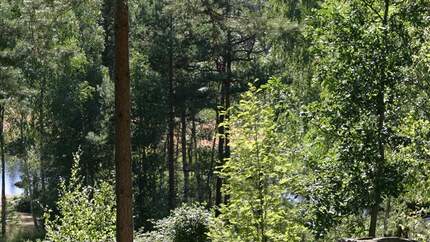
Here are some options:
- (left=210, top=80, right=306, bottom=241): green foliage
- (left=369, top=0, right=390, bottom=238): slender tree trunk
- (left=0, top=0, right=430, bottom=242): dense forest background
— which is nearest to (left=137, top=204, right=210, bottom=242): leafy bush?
(left=0, top=0, right=430, bottom=242): dense forest background

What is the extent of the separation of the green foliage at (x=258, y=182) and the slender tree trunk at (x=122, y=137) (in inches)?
75.6

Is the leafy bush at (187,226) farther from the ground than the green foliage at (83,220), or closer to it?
closer to it

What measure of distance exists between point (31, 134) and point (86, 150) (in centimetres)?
517

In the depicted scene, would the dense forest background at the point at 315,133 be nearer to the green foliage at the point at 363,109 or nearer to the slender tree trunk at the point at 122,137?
the green foliage at the point at 363,109

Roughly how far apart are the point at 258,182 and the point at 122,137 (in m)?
2.43

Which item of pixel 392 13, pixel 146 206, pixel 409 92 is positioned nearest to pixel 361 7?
pixel 392 13

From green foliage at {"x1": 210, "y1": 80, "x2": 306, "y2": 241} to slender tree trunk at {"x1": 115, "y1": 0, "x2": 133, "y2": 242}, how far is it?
1920mm

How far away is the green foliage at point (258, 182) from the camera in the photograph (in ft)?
30.2

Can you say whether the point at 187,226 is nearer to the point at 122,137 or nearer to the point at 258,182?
the point at 258,182

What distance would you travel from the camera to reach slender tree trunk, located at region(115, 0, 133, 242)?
790 centimetres

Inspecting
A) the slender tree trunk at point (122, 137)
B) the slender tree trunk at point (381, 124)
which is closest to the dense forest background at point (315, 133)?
the slender tree trunk at point (381, 124)

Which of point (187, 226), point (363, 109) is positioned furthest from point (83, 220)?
point (363, 109)

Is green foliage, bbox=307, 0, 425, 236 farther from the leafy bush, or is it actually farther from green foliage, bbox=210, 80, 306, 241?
the leafy bush

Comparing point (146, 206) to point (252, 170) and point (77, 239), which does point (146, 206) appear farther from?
point (252, 170)
